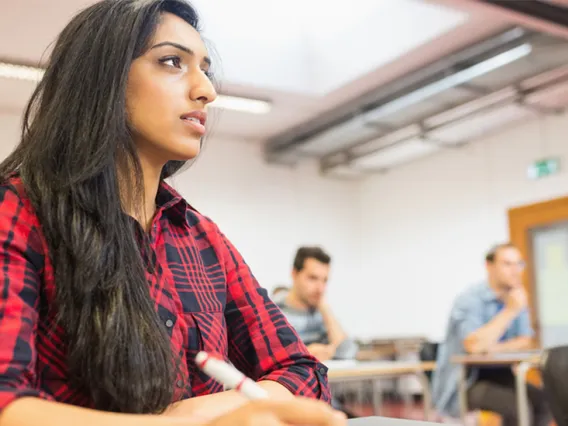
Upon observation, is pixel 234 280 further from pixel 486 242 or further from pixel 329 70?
pixel 486 242

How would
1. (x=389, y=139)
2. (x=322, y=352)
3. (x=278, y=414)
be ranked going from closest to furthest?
(x=278, y=414), (x=322, y=352), (x=389, y=139)

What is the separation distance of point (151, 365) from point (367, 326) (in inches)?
333

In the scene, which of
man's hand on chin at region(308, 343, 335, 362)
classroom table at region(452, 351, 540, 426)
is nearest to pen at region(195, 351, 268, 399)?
man's hand on chin at region(308, 343, 335, 362)

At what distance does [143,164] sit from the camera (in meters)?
0.99

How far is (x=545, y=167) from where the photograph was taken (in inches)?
267

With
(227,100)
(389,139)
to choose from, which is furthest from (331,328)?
(389,139)

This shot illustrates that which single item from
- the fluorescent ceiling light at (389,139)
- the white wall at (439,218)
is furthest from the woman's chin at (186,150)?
the white wall at (439,218)

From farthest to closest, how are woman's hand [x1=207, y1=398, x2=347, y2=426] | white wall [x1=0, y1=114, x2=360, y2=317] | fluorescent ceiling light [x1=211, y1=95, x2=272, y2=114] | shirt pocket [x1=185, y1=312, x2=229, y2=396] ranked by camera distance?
white wall [x1=0, y1=114, x2=360, y2=317], fluorescent ceiling light [x1=211, y1=95, x2=272, y2=114], shirt pocket [x1=185, y1=312, x2=229, y2=396], woman's hand [x1=207, y1=398, x2=347, y2=426]

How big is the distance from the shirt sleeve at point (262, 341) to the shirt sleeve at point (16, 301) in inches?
14.5

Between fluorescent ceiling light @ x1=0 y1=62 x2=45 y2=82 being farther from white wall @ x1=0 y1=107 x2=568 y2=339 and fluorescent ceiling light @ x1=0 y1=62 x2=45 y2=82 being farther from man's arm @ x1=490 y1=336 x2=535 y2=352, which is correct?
man's arm @ x1=490 y1=336 x2=535 y2=352

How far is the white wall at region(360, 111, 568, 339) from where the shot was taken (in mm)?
7129

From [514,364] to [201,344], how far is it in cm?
323

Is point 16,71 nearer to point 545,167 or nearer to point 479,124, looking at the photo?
point 479,124

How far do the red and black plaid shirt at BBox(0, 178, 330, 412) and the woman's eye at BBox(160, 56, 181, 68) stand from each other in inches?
8.0
